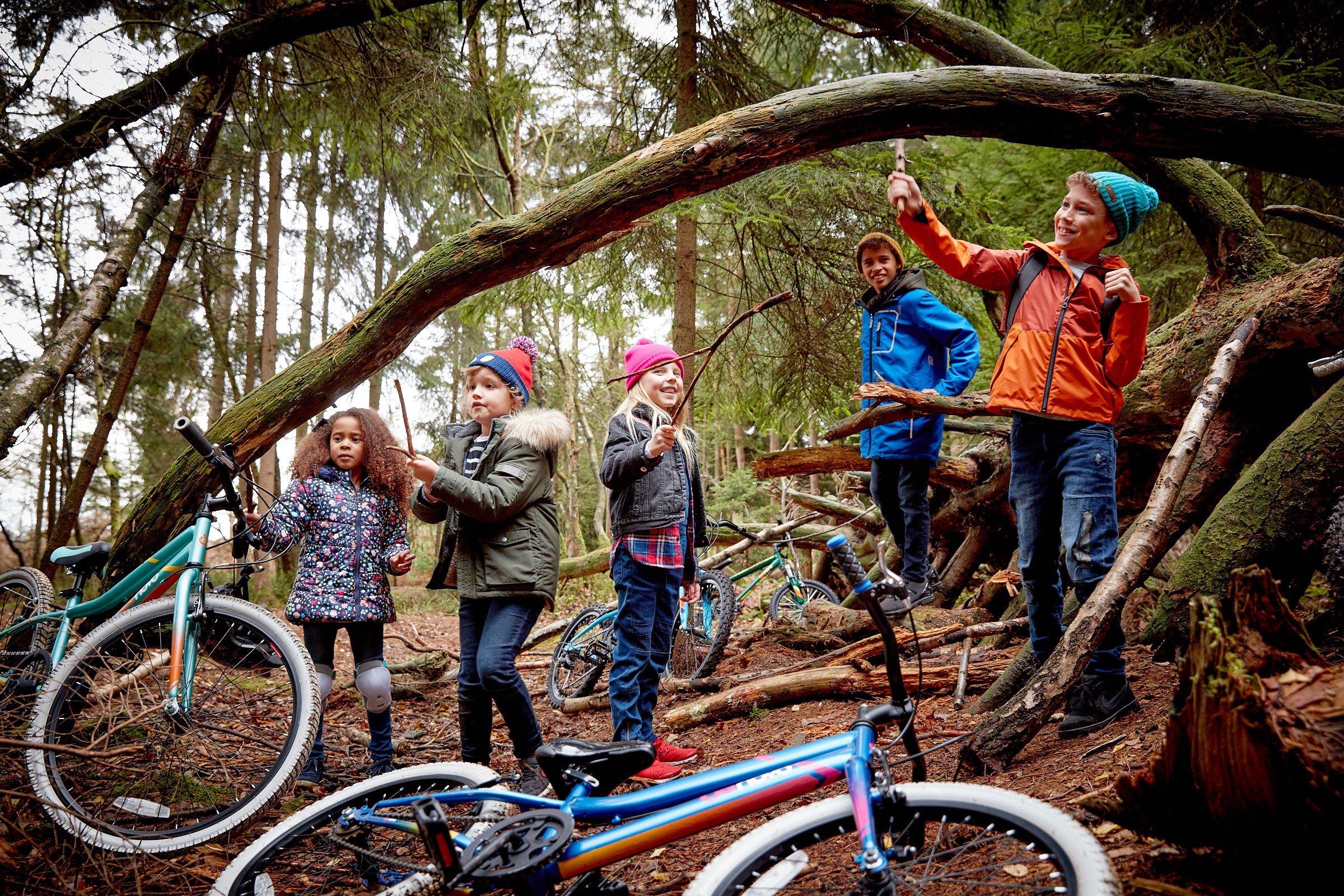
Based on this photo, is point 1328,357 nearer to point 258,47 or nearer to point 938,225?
point 938,225

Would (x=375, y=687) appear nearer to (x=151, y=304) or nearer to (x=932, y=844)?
(x=932, y=844)

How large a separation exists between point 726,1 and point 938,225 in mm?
5336

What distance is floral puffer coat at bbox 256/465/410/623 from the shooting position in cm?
366

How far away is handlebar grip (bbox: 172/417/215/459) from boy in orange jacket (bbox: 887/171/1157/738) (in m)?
3.18

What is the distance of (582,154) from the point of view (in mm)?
9406

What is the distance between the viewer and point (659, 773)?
3.54 meters

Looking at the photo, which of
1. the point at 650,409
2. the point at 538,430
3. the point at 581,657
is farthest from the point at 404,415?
the point at 581,657

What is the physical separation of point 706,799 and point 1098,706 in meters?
2.12

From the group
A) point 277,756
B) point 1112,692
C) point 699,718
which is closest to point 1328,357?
point 1112,692

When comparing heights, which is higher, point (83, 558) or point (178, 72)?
point (178, 72)

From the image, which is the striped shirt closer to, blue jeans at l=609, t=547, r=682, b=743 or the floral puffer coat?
the floral puffer coat

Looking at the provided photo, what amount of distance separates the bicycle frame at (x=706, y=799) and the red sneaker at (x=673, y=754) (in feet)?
6.03

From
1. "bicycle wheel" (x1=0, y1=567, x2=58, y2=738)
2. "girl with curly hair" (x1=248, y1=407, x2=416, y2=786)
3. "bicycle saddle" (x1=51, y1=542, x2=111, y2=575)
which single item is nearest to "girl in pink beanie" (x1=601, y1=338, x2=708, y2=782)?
"girl with curly hair" (x1=248, y1=407, x2=416, y2=786)

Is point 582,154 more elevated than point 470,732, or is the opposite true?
point 582,154
